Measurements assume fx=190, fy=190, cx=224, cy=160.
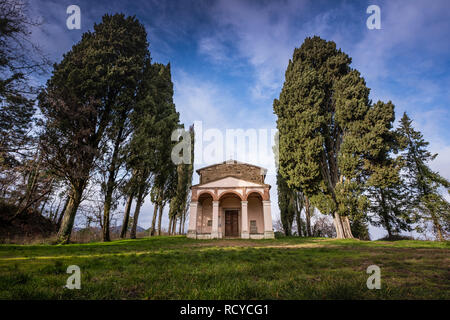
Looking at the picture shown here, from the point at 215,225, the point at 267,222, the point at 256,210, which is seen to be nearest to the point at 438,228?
the point at 267,222

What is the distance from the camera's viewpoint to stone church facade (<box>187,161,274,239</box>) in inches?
704

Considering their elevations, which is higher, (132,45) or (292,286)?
(132,45)

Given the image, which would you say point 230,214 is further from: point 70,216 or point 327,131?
point 70,216

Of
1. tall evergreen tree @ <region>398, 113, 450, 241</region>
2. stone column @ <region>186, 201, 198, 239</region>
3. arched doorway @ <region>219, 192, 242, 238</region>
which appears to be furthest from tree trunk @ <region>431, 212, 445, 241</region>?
stone column @ <region>186, 201, 198, 239</region>

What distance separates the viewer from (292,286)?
267cm

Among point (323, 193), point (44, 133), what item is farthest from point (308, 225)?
point (44, 133)

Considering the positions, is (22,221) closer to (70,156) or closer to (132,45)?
(70,156)

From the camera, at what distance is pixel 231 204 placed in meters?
21.7

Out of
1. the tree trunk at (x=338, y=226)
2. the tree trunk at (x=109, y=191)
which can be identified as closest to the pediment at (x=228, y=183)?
the tree trunk at (x=338, y=226)

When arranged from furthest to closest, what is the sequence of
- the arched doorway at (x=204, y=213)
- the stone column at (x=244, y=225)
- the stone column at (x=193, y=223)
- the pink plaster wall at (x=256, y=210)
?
1. the pink plaster wall at (x=256, y=210)
2. the arched doorway at (x=204, y=213)
3. the stone column at (x=193, y=223)
4. the stone column at (x=244, y=225)

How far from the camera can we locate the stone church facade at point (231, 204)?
1789 centimetres

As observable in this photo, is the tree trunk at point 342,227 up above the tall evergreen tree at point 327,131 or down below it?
below

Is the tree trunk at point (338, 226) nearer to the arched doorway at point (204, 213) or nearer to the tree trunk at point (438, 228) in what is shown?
the tree trunk at point (438, 228)
